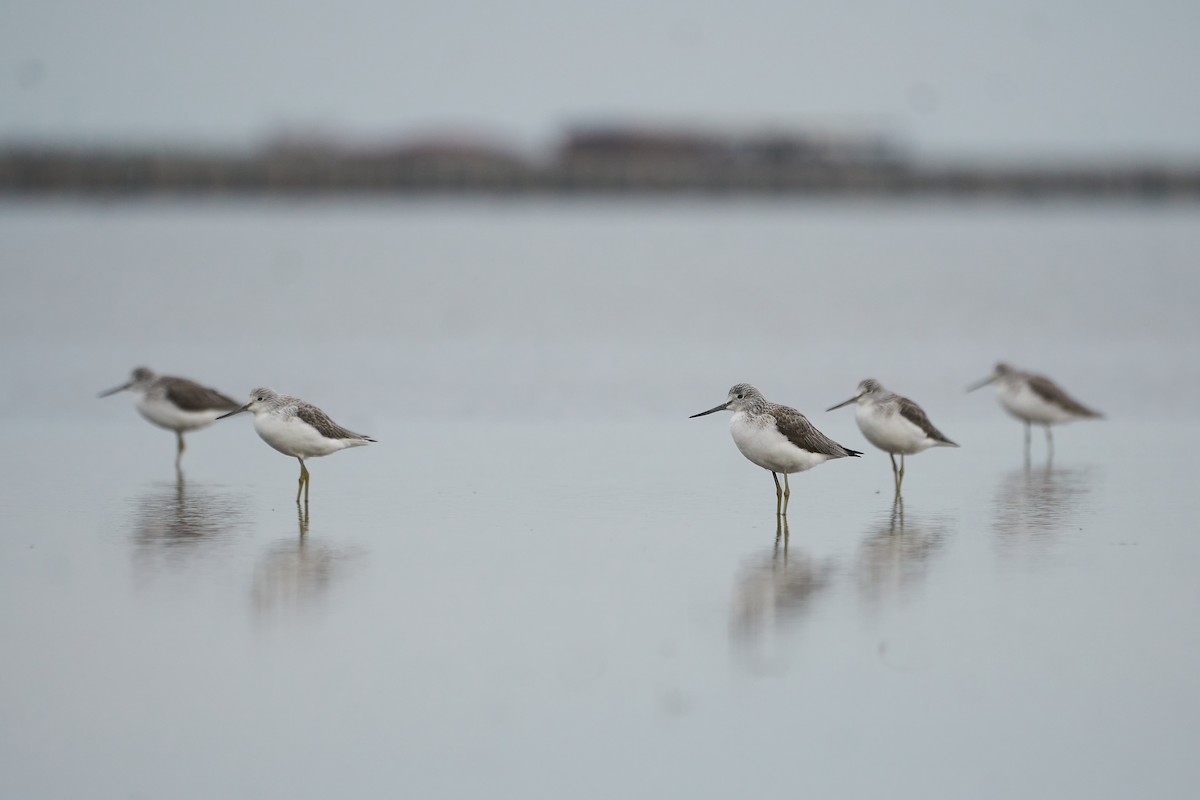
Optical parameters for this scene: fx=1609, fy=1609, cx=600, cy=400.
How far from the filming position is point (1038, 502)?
11500 mm

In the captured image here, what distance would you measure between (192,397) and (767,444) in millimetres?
5372

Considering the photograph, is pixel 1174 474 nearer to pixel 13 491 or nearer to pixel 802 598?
pixel 802 598

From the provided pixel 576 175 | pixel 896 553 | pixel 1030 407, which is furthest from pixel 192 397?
pixel 576 175

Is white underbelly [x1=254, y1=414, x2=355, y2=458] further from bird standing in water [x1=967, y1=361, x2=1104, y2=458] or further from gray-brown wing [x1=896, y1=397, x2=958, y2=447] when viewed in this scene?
bird standing in water [x1=967, y1=361, x2=1104, y2=458]

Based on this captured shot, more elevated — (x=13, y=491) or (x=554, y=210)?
(x=554, y=210)

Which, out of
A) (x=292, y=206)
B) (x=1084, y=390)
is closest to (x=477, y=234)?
(x=292, y=206)

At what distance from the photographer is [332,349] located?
82.2ft

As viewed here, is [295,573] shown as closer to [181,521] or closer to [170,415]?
[181,521]

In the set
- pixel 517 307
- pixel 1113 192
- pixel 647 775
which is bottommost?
pixel 647 775

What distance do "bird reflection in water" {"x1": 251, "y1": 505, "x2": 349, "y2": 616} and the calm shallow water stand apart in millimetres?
33

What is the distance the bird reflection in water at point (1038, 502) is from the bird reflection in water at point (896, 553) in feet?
1.56

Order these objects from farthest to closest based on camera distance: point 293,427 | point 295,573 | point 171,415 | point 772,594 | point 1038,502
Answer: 1. point 171,415
2. point 293,427
3. point 1038,502
4. point 295,573
5. point 772,594

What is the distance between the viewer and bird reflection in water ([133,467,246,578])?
380 inches

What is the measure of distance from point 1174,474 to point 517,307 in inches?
897
